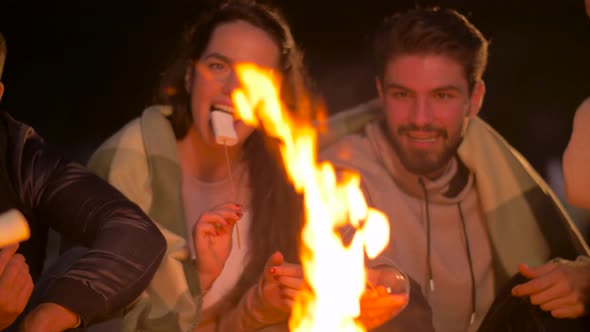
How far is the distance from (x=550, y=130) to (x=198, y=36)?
185cm

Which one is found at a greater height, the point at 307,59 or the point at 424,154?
the point at 307,59

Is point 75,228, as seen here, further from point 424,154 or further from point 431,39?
point 431,39

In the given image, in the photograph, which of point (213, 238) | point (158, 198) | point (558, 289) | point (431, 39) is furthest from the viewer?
point (431, 39)

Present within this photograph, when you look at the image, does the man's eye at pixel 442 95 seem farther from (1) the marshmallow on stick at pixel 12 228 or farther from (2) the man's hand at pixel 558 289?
(1) the marshmallow on stick at pixel 12 228

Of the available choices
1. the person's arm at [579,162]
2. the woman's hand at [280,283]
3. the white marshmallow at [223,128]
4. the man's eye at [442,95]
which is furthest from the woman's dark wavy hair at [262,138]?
the person's arm at [579,162]

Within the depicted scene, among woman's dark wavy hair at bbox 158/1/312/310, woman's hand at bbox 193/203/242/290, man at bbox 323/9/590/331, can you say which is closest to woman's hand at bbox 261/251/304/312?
woman's hand at bbox 193/203/242/290

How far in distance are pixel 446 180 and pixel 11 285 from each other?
1855mm

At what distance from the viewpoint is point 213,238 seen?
8.64 ft

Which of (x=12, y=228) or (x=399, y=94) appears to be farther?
(x=399, y=94)

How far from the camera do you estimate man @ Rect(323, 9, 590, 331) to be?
3082 mm

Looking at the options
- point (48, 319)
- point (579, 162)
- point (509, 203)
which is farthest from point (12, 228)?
point (509, 203)

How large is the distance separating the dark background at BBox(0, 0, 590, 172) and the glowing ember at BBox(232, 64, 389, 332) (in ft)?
1.90

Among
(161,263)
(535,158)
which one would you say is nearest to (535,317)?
(161,263)

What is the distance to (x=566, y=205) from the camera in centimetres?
390
